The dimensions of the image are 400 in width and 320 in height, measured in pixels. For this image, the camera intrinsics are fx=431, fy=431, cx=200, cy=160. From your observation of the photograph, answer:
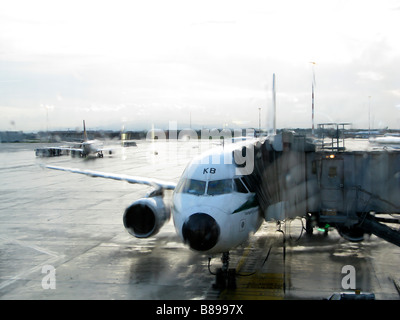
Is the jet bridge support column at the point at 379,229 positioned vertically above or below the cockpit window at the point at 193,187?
below

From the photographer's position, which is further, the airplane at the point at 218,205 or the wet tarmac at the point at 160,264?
the wet tarmac at the point at 160,264

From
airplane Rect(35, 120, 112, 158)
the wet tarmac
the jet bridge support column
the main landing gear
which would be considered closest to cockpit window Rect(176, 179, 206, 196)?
the main landing gear

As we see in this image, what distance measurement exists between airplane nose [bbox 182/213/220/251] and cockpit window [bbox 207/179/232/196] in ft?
3.79

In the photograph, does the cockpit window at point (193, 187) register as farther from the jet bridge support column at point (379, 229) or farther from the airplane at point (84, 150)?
the airplane at point (84, 150)

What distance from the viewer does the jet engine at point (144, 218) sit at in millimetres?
16188

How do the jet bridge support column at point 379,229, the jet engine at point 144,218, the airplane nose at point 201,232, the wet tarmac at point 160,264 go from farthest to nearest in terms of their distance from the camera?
the jet engine at point 144,218 < the jet bridge support column at point 379,229 < the wet tarmac at point 160,264 < the airplane nose at point 201,232

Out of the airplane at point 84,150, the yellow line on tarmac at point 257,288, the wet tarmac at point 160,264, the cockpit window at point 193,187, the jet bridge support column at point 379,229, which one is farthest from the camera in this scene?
the airplane at point 84,150

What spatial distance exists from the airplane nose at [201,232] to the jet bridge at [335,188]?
3186 mm

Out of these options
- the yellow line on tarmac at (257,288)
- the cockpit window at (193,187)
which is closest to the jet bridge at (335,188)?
the yellow line on tarmac at (257,288)

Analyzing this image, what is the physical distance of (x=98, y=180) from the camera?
41469mm

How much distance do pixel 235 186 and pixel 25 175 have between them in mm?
38102

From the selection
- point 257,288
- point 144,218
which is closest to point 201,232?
point 257,288
